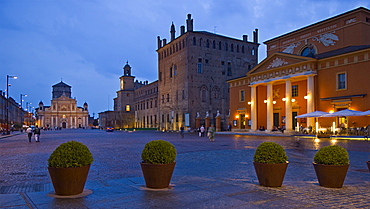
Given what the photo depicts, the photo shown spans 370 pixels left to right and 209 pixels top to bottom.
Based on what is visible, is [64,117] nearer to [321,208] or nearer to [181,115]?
[181,115]

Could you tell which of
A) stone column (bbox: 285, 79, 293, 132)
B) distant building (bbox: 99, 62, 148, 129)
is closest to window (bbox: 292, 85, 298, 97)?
stone column (bbox: 285, 79, 293, 132)

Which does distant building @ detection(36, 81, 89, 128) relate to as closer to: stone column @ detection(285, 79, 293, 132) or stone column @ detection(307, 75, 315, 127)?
stone column @ detection(285, 79, 293, 132)

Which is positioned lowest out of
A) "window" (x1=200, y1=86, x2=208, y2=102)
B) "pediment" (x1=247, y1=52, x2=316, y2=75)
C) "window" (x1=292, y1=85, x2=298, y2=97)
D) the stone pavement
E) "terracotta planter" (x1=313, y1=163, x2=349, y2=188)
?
the stone pavement

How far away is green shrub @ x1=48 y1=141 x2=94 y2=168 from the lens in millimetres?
6148

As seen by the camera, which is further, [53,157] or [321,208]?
[53,157]

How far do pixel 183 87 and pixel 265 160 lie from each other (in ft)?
184

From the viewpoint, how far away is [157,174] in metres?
6.88

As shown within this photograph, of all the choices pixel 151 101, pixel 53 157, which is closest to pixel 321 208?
pixel 53 157

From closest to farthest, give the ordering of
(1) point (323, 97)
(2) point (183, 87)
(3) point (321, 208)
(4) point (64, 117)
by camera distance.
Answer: (3) point (321, 208), (1) point (323, 97), (2) point (183, 87), (4) point (64, 117)

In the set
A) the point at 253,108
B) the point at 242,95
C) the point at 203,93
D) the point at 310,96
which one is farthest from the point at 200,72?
the point at 310,96

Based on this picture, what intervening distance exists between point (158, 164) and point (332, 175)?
3.80 metres

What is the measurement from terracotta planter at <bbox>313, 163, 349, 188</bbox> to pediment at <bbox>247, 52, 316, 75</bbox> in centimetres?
2967

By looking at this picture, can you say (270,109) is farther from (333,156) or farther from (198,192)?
(198,192)

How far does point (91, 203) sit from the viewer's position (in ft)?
18.9
